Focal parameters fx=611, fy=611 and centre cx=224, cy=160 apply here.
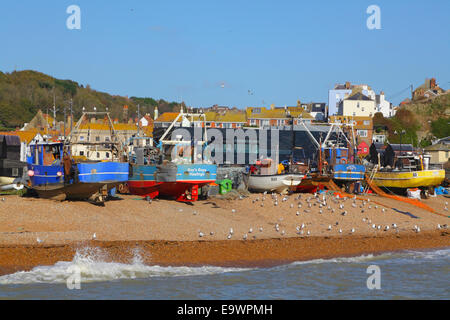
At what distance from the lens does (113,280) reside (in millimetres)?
19641

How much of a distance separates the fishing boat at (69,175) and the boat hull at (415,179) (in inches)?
1026

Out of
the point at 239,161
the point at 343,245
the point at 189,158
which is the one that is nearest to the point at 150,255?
the point at 343,245

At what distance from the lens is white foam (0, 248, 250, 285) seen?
1906cm

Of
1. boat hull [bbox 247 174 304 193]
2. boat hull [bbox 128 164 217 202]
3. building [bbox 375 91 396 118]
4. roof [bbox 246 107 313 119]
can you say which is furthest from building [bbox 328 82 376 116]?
boat hull [bbox 128 164 217 202]

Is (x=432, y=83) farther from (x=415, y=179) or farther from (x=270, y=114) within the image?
(x=415, y=179)

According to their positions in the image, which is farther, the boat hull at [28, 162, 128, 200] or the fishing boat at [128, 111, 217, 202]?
the fishing boat at [128, 111, 217, 202]

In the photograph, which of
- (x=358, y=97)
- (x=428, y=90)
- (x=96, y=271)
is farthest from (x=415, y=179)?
(x=428, y=90)

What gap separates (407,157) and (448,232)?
19325 mm

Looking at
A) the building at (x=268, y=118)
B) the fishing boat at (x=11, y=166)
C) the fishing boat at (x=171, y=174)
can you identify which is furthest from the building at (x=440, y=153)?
the fishing boat at (x=11, y=166)

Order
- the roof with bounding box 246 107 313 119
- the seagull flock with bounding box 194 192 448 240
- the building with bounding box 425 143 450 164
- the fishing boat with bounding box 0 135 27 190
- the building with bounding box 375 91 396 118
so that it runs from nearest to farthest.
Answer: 1. the seagull flock with bounding box 194 192 448 240
2. the fishing boat with bounding box 0 135 27 190
3. the building with bounding box 425 143 450 164
4. the roof with bounding box 246 107 313 119
5. the building with bounding box 375 91 396 118

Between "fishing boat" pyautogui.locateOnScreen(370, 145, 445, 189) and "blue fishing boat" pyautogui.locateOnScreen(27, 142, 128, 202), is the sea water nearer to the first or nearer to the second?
"blue fishing boat" pyautogui.locateOnScreen(27, 142, 128, 202)

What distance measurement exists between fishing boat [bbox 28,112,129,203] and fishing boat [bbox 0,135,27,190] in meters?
3.75

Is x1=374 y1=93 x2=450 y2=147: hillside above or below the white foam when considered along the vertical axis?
above

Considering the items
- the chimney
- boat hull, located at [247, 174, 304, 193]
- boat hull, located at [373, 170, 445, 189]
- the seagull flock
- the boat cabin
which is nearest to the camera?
the seagull flock
